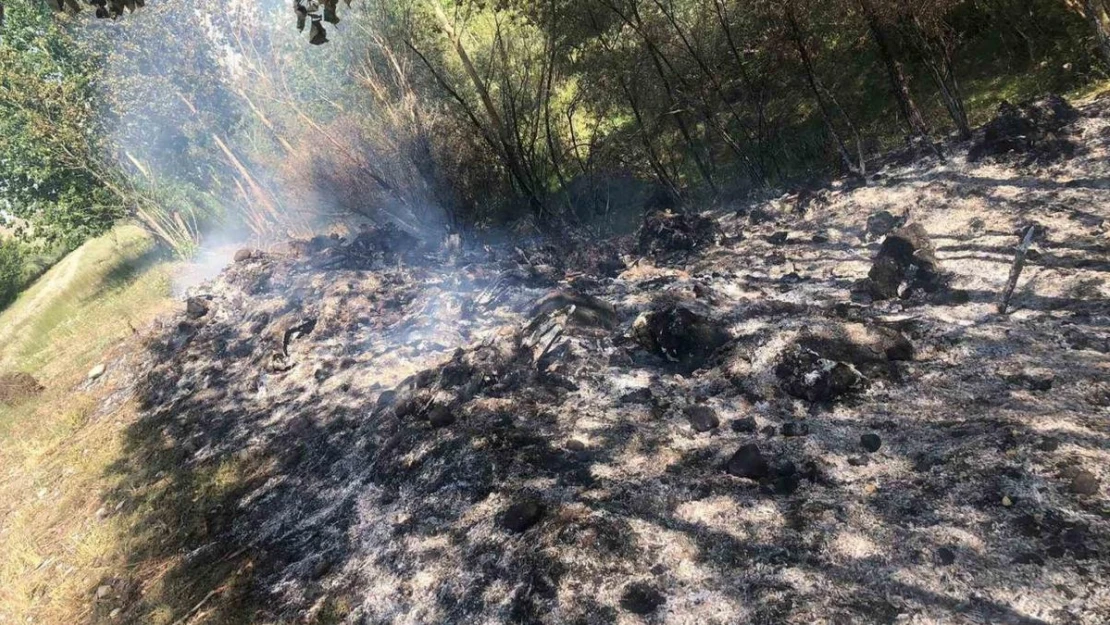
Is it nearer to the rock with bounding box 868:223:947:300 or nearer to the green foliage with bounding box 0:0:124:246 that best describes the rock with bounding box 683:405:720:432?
the rock with bounding box 868:223:947:300

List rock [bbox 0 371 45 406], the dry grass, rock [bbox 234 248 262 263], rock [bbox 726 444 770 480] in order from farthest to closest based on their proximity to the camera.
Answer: rock [bbox 0 371 45 406] < rock [bbox 234 248 262 263] < the dry grass < rock [bbox 726 444 770 480]

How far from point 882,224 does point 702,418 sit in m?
3.79

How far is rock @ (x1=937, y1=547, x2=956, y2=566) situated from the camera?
264 centimetres

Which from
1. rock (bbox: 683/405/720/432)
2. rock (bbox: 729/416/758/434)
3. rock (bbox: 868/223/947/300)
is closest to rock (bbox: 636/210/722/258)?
rock (bbox: 868/223/947/300)

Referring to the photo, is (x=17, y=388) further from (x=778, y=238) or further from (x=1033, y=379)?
(x=1033, y=379)

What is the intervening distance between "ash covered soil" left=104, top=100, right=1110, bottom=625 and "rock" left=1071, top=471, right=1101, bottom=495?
4cm

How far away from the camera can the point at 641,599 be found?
2.89 m

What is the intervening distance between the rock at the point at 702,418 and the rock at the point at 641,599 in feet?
4.50

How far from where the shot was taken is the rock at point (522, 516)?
352cm

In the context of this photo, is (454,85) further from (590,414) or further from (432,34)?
(590,414)

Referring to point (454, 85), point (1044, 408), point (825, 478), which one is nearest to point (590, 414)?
point (825, 478)

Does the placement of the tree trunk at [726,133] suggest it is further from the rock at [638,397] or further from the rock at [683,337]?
the rock at [638,397]

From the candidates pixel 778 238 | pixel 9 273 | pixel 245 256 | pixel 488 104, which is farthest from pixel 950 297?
pixel 9 273

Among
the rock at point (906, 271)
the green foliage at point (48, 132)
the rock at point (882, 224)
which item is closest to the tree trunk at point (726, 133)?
the rock at point (882, 224)
